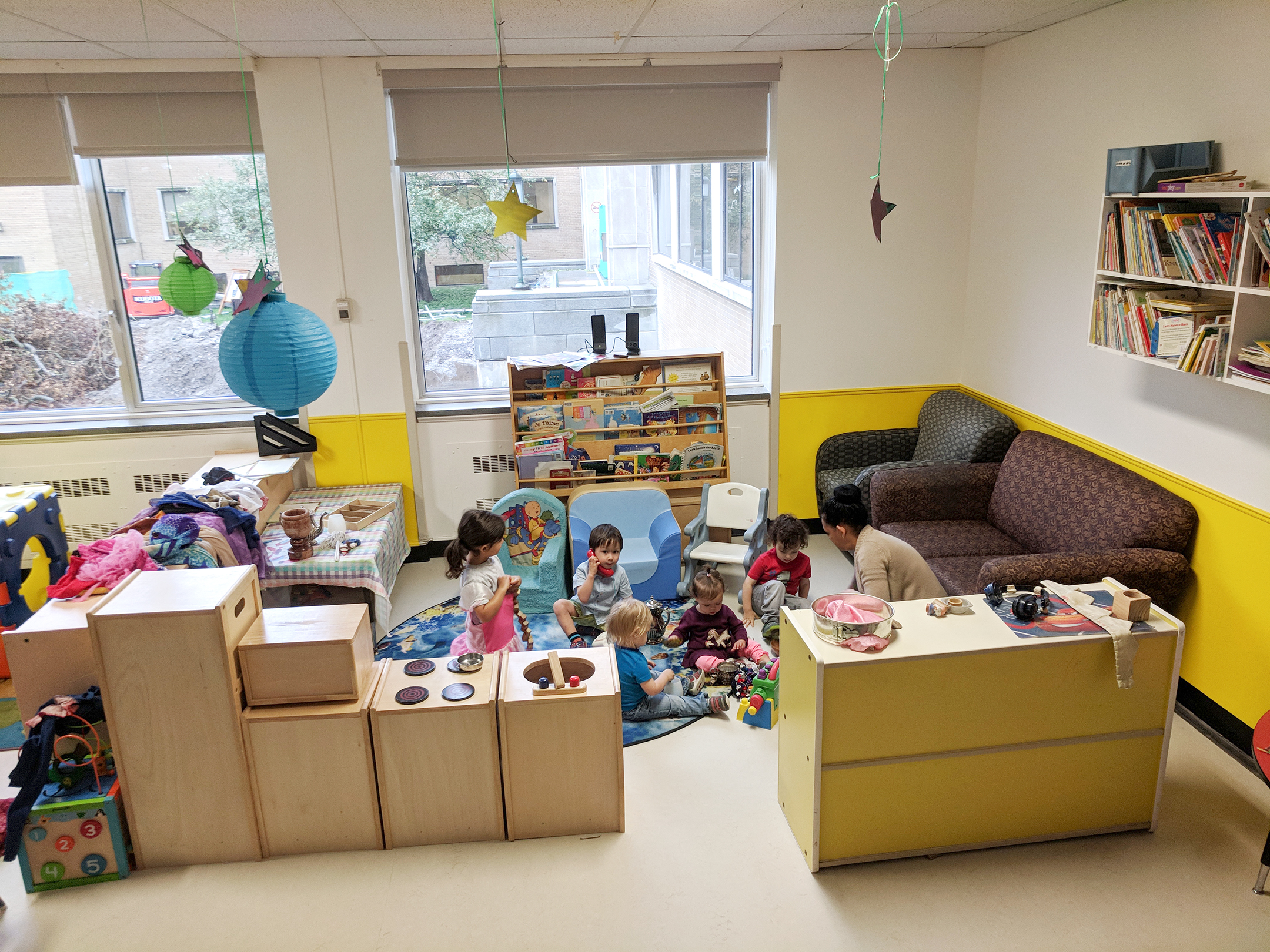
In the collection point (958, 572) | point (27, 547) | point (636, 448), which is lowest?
point (958, 572)

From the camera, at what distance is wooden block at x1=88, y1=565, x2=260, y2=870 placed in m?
2.79

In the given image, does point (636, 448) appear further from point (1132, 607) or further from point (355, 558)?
point (1132, 607)

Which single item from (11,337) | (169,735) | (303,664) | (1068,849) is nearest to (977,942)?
(1068,849)

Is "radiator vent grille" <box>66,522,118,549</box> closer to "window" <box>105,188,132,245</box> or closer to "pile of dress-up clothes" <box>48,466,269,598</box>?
"pile of dress-up clothes" <box>48,466,269,598</box>

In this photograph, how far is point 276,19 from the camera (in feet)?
13.1

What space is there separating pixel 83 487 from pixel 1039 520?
217 inches

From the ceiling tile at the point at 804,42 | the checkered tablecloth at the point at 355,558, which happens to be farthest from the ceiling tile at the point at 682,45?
the checkered tablecloth at the point at 355,558

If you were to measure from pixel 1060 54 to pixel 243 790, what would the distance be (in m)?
5.00

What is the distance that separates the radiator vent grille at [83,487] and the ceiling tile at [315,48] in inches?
107

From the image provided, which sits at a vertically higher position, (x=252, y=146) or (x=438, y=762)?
(x=252, y=146)

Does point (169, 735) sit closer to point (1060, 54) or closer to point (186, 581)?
point (186, 581)

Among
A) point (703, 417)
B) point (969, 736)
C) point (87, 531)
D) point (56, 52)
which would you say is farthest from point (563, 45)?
point (87, 531)

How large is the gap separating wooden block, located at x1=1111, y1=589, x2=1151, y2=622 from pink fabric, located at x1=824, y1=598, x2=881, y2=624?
0.79 metres

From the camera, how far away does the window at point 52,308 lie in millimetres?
5289
